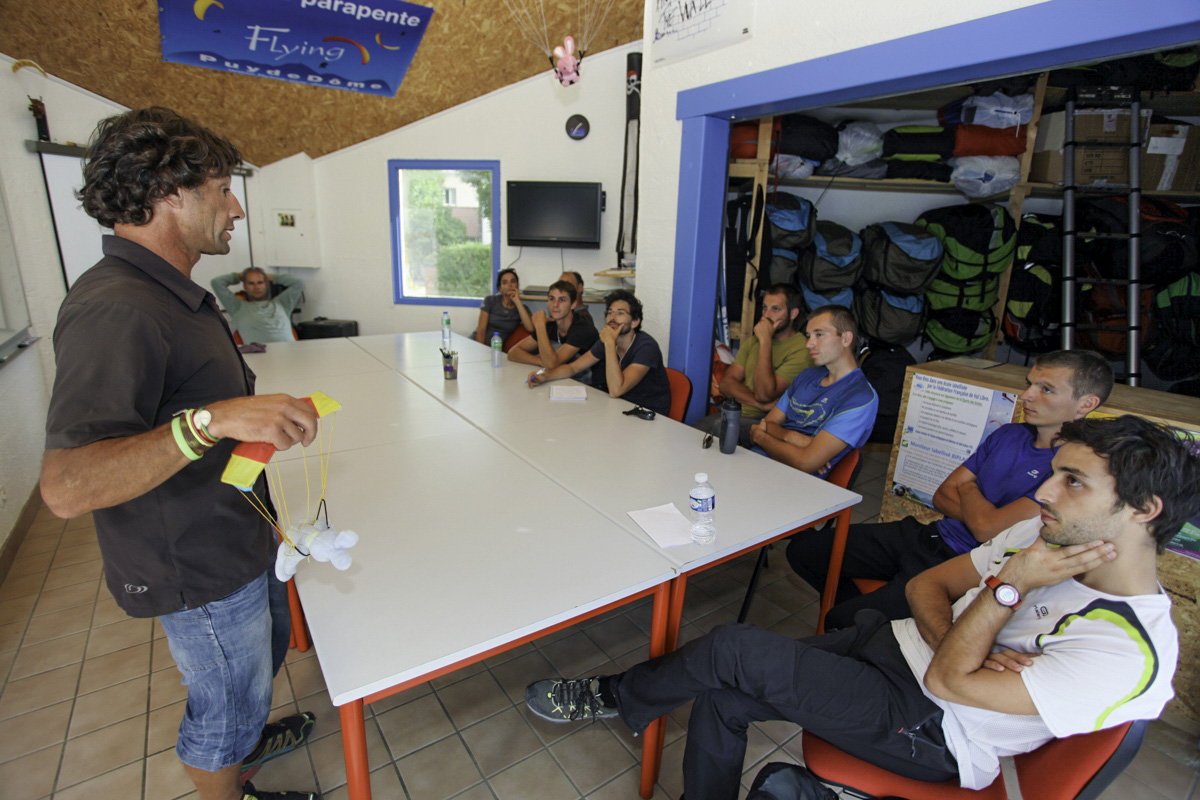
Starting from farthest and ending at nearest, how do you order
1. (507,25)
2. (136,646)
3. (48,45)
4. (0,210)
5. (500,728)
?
(507,25)
(48,45)
(0,210)
(136,646)
(500,728)

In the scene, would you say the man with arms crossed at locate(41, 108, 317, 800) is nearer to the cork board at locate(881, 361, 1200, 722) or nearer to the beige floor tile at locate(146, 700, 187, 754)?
the beige floor tile at locate(146, 700, 187, 754)

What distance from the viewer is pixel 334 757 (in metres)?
1.77

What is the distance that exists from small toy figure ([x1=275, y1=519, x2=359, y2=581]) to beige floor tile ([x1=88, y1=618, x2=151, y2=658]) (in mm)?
1425

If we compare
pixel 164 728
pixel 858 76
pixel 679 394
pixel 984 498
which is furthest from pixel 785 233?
pixel 164 728

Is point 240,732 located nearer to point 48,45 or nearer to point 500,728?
point 500,728

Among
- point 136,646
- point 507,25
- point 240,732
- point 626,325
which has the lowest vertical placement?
point 136,646

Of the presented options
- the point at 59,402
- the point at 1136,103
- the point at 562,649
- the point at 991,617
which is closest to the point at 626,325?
the point at 562,649

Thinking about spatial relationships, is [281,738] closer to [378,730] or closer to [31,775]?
[378,730]

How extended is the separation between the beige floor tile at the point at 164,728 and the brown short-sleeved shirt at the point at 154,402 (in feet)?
2.89

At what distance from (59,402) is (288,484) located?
3.30 feet

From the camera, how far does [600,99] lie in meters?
5.17

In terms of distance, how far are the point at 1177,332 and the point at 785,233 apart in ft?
7.50

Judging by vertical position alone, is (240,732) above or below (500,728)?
above

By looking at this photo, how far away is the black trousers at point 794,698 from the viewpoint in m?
1.30
